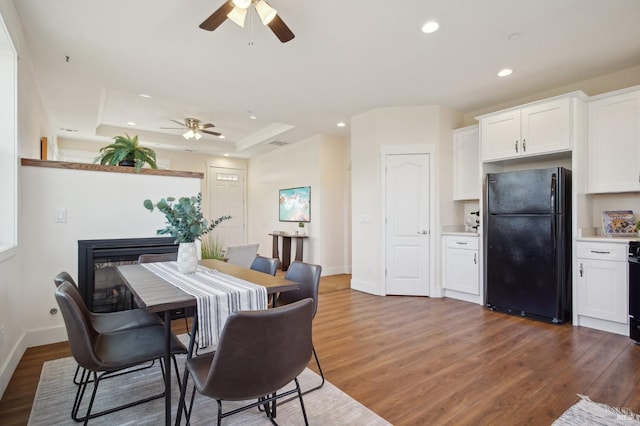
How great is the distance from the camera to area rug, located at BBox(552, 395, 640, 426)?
178cm

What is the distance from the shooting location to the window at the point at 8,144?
241cm

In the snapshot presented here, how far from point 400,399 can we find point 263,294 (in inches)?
45.2

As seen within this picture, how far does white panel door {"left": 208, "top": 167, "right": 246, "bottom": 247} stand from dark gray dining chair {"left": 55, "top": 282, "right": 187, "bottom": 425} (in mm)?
6592

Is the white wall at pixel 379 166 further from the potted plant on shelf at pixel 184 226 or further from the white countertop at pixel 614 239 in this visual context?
the potted plant on shelf at pixel 184 226

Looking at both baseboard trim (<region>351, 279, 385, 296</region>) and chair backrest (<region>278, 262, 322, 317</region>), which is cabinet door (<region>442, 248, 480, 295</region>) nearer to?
baseboard trim (<region>351, 279, 385, 296</region>)

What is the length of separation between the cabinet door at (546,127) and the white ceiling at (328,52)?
0.40 meters

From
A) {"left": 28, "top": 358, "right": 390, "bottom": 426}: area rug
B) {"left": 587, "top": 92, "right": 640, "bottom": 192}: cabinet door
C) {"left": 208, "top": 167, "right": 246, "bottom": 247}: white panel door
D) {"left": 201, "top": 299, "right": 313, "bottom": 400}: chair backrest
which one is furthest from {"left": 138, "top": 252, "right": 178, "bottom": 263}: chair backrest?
{"left": 208, "top": 167, "right": 246, "bottom": 247}: white panel door

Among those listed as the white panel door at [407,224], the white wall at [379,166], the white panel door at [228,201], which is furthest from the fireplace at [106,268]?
the white panel door at [228,201]

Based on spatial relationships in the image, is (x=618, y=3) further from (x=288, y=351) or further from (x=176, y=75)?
(x=176, y=75)

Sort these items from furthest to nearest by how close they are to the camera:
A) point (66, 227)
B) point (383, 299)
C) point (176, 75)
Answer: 1. point (383, 299)
2. point (176, 75)
3. point (66, 227)

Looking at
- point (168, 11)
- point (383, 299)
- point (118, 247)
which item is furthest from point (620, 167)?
point (118, 247)

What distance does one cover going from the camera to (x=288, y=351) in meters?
1.31

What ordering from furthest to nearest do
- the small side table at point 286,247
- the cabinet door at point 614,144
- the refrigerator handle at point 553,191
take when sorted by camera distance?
1. the small side table at point 286,247
2. the refrigerator handle at point 553,191
3. the cabinet door at point 614,144

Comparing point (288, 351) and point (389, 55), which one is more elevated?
point (389, 55)
